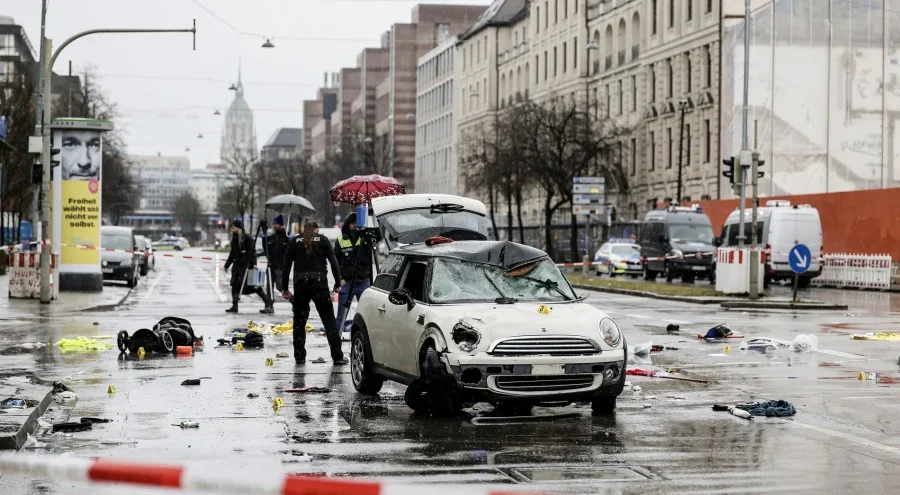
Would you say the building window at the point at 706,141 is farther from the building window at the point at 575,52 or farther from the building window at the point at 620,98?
the building window at the point at 575,52

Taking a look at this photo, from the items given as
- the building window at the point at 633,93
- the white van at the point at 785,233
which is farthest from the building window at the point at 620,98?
the white van at the point at 785,233

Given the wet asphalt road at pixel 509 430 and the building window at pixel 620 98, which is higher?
the building window at pixel 620 98

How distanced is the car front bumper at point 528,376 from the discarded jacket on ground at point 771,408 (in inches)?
56.0

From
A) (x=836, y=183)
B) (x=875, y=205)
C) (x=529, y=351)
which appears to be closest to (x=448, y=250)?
(x=529, y=351)

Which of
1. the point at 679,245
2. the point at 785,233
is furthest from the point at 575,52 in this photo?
the point at 785,233

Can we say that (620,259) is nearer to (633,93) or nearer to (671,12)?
(671,12)

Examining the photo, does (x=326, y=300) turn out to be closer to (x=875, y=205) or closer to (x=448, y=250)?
(x=448, y=250)

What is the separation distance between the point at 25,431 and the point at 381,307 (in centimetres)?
390

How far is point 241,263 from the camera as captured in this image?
93.9 ft

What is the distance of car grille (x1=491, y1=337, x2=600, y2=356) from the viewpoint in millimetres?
11195

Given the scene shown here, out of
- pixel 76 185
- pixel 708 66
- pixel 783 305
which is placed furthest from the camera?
pixel 708 66

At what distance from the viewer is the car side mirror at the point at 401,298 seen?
12.3 metres

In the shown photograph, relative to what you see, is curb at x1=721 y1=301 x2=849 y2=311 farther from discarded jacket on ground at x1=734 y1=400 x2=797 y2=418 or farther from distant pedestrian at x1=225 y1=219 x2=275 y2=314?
discarded jacket on ground at x1=734 y1=400 x2=797 y2=418

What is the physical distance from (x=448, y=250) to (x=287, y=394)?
2164 mm
